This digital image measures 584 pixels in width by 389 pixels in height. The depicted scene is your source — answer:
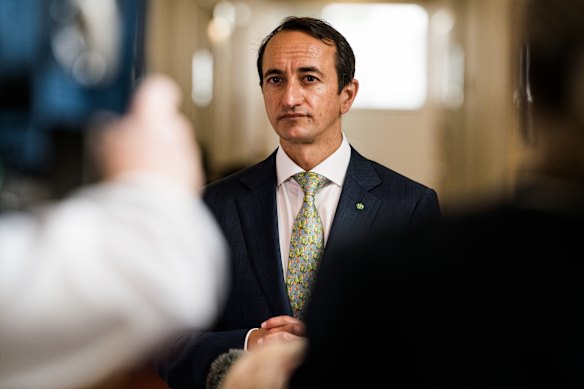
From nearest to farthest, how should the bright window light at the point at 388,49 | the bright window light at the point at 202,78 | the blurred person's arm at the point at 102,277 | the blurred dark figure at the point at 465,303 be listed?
1. the blurred person's arm at the point at 102,277
2. the blurred dark figure at the point at 465,303
3. the bright window light at the point at 202,78
4. the bright window light at the point at 388,49

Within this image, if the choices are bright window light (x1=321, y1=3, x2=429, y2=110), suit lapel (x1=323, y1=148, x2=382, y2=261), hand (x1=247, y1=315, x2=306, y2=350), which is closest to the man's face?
suit lapel (x1=323, y1=148, x2=382, y2=261)

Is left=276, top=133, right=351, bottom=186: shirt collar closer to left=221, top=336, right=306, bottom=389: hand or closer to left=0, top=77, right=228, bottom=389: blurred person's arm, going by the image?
left=221, top=336, right=306, bottom=389: hand

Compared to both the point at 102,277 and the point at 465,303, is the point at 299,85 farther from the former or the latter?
the point at 102,277

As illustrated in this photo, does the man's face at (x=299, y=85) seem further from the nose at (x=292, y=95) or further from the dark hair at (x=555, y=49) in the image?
the dark hair at (x=555, y=49)

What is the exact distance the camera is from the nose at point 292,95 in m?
2.04

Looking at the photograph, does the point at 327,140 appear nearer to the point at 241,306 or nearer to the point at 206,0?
the point at 241,306

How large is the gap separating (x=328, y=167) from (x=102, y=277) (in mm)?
1400

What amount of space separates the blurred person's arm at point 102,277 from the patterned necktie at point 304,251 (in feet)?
3.81

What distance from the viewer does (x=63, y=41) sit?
844 millimetres

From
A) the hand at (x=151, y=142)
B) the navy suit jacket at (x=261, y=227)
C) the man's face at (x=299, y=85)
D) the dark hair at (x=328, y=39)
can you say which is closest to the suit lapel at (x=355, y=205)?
the navy suit jacket at (x=261, y=227)

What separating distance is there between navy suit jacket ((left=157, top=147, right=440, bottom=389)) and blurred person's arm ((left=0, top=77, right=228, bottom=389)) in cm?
106

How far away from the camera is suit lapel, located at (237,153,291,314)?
192 centimetres

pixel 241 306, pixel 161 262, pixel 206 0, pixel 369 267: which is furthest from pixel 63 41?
pixel 206 0

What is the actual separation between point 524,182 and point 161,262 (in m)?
0.44
